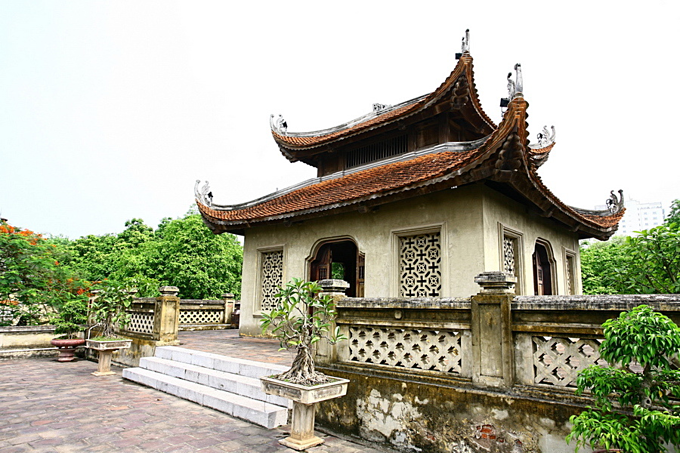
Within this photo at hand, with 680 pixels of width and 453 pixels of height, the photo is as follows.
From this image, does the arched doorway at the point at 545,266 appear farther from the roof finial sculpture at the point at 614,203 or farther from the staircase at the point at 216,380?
the staircase at the point at 216,380

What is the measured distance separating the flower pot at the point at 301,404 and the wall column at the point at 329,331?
81 cm

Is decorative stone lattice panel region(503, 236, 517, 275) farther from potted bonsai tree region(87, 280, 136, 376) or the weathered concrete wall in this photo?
potted bonsai tree region(87, 280, 136, 376)

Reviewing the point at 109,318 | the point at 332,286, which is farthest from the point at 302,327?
the point at 109,318

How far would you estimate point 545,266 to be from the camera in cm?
980

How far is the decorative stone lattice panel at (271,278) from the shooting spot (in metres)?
10.5

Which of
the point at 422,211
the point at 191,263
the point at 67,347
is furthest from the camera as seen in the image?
the point at 191,263

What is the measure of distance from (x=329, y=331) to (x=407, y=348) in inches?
44.0

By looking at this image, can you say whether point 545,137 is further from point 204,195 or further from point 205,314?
point 205,314

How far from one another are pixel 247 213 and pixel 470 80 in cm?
606

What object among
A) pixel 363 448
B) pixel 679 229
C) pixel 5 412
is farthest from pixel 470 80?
pixel 5 412

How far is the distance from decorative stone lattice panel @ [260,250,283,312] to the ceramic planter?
3.13 m

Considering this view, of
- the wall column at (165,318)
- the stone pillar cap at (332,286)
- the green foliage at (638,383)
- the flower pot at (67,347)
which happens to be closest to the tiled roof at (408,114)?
the stone pillar cap at (332,286)

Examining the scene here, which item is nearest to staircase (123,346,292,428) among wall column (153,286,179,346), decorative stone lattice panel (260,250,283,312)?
wall column (153,286,179,346)

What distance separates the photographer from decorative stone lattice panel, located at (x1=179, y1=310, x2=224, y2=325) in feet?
46.1
